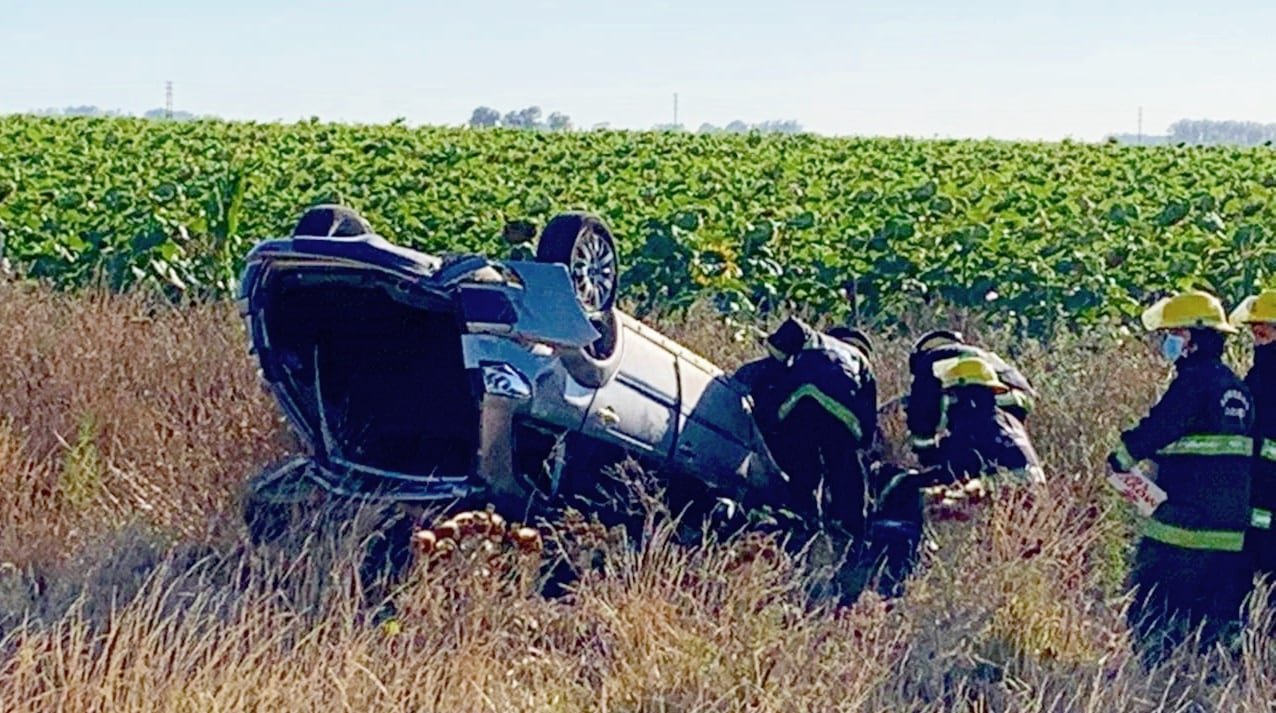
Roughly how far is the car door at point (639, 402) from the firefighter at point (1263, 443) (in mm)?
2030

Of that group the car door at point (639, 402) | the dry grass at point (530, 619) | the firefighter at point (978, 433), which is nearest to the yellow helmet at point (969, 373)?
the firefighter at point (978, 433)

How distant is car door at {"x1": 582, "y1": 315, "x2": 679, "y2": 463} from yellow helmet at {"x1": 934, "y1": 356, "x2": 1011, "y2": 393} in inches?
40.7

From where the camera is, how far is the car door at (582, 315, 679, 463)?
19.3ft

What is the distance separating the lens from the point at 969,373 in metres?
6.32

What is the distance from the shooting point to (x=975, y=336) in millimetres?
9227

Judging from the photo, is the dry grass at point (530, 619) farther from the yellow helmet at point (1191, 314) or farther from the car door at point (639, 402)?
the yellow helmet at point (1191, 314)

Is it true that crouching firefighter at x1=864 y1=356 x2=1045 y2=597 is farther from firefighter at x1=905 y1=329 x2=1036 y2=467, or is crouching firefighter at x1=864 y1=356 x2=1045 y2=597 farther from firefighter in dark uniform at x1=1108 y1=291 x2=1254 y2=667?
firefighter in dark uniform at x1=1108 y1=291 x2=1254 y2=667

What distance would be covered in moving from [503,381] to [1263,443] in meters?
2.61

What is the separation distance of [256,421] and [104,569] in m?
1.62

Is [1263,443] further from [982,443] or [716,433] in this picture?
[716,433]

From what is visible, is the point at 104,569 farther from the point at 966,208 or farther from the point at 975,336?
the point at 966,208

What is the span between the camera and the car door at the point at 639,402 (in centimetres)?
587

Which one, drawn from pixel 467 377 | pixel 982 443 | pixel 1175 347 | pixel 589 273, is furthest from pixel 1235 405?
pixel 467 377

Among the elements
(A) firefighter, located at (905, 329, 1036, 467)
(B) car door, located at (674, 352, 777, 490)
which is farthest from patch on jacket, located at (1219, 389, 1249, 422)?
(B) car door, located at (674, 352, 777, 490)
